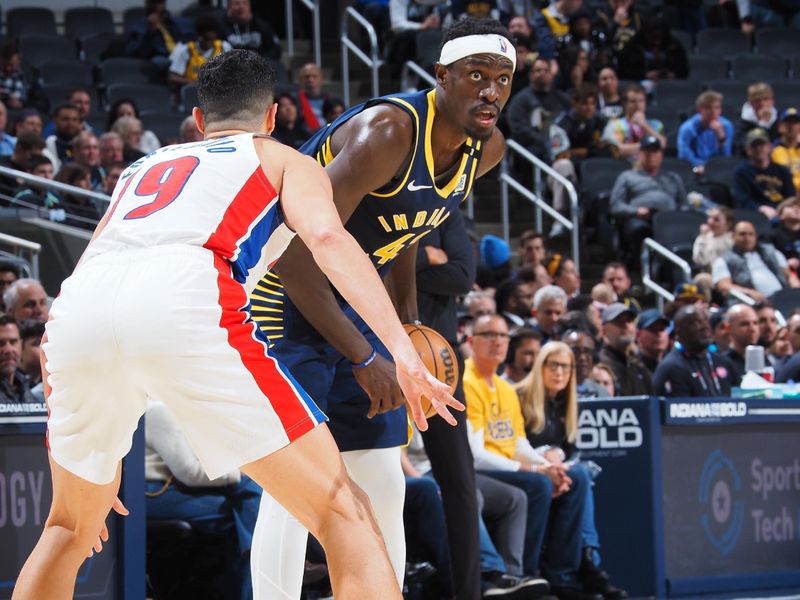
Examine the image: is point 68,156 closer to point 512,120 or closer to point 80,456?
point 512,120

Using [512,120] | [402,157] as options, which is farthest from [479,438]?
[512,120]

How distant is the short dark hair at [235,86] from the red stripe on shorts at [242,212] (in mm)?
329

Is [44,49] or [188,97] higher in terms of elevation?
[44,49]

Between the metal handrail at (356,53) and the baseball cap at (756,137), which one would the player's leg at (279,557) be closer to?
the metal handrail at (356,53)

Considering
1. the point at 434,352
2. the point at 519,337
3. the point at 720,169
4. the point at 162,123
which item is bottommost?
the point at 519,337

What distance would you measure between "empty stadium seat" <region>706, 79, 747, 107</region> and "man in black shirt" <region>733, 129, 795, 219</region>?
1758mm

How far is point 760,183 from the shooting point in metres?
14.4

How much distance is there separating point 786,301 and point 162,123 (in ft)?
18.9

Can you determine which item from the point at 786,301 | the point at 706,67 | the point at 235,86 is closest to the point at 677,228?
the point at 786,301

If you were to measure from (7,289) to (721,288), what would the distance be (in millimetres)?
6820

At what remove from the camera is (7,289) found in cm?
823

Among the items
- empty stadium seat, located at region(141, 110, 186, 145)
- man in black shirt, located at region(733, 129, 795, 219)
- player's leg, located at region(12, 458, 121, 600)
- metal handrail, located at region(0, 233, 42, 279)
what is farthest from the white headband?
Result: man in black shirt, located at region(733, 129, 795, 219)

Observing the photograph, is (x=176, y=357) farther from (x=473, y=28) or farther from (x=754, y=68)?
(x=754, y=68)

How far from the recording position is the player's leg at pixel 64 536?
143 inches
